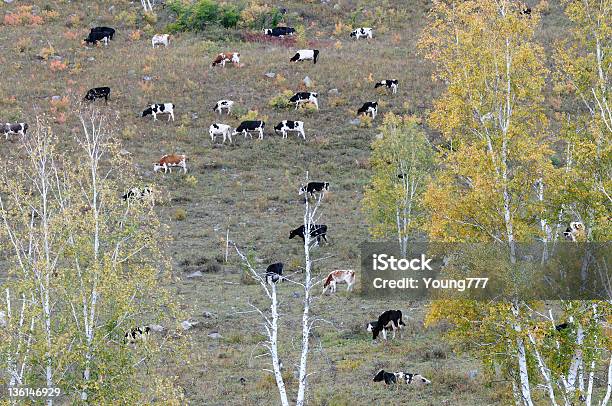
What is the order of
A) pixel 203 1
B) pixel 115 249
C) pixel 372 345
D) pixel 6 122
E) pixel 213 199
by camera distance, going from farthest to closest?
1. pixel 203 1
2. pixel 6 122
3. pixel 213 199
4. pixel 372 345
5. pixel 115 249

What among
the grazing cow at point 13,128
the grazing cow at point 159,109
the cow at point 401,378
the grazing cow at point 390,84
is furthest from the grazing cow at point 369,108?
the cow at point 401,378

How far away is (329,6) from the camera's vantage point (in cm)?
7031

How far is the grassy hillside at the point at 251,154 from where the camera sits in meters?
25.2

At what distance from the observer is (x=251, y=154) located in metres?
48.4

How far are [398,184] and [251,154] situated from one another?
14779 mm

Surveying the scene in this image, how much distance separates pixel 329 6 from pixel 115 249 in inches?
2158

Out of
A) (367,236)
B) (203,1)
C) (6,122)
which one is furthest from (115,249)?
(203,1)

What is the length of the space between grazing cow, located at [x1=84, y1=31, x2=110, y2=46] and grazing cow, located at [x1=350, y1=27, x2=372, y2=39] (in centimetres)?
1538

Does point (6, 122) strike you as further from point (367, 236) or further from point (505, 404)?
point (505, 404)

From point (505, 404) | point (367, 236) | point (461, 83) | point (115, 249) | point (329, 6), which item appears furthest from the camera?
point (329, 6)

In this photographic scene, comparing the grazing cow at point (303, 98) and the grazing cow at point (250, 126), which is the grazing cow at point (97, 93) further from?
the grazing cow at point (303, 98)

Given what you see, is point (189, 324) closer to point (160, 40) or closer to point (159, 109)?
point (159, 109)

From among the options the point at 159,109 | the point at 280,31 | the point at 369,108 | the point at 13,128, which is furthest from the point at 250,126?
the point at 280,31

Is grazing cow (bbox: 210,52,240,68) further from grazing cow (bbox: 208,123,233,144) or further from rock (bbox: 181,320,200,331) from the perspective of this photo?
rock (bbox: 181,320,200,331)
